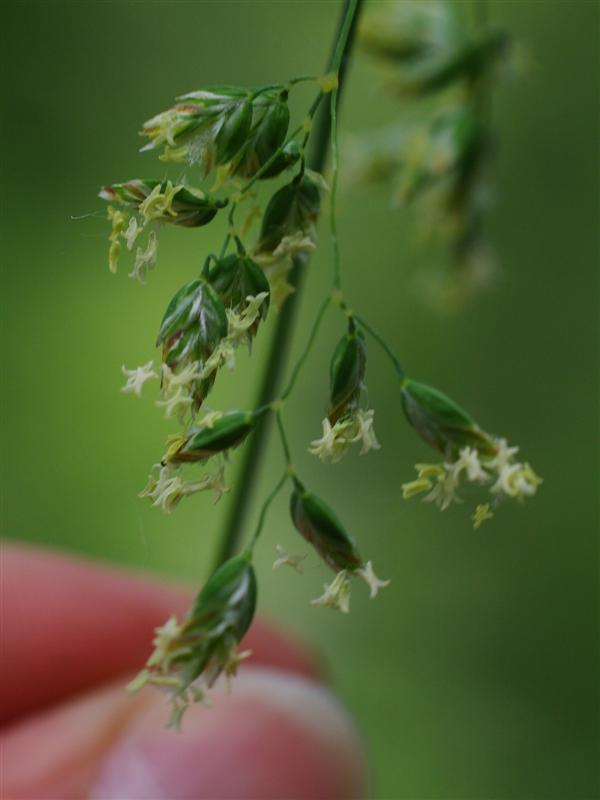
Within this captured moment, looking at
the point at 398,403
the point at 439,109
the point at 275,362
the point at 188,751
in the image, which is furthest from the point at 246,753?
the point at 439,109

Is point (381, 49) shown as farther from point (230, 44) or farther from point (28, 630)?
point (28, 630)

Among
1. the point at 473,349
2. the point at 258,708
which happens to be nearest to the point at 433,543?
the point at 473,349

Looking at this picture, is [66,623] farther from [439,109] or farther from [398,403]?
[439,109]

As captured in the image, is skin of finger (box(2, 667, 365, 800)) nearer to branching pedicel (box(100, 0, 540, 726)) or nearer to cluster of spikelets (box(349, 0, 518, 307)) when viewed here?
branching pedicel (box(100, 0, 540, 726))

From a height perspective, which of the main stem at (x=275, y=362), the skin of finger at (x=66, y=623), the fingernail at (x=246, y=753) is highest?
the main stem at (x=275, y=362)

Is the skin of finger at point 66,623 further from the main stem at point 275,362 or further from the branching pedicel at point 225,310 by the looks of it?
the branching pedicel at point 225,310

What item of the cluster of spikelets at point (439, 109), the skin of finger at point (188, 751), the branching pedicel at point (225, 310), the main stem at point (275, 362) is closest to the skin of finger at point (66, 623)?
the skin of finger at point (188, 751)
